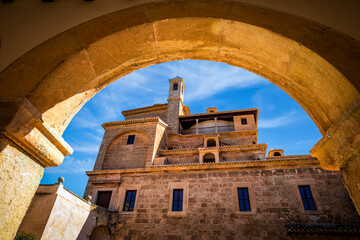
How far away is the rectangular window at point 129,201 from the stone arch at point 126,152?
220cm

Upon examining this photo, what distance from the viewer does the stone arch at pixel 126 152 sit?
49.0 ft

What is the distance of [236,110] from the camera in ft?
66.7

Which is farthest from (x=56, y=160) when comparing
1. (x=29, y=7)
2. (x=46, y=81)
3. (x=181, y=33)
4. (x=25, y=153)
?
(x=181, y=33)

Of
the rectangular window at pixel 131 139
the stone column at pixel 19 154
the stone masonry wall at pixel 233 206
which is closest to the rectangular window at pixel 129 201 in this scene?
the stone masonry wall at pixel 233 206

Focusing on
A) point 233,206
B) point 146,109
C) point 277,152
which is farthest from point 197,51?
point 146,109

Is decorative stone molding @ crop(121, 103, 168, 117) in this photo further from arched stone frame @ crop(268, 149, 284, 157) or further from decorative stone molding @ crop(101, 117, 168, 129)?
arched stone frame @ crop(268, 149, 284, 157)

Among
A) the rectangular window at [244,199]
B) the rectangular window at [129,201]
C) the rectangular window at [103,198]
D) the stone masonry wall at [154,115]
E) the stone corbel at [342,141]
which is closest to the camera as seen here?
the stone corbel at [342,141]

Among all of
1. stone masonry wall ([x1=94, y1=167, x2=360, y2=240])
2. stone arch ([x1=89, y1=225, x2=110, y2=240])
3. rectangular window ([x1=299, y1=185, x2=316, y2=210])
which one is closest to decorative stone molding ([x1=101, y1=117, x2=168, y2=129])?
stone masonry wall ([x1=94, y1=167, x2=360, y2=240])

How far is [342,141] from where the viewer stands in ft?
6.07

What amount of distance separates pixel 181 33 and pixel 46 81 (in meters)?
1.52

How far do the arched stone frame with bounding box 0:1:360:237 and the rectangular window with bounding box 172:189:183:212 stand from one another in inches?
395

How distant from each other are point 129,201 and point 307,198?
9654 millimetres

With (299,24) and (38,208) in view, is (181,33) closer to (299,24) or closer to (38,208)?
(299,24)

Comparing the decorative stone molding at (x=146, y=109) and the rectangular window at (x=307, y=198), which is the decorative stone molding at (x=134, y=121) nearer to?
the decorative stone molding at (x=146, y=109)
